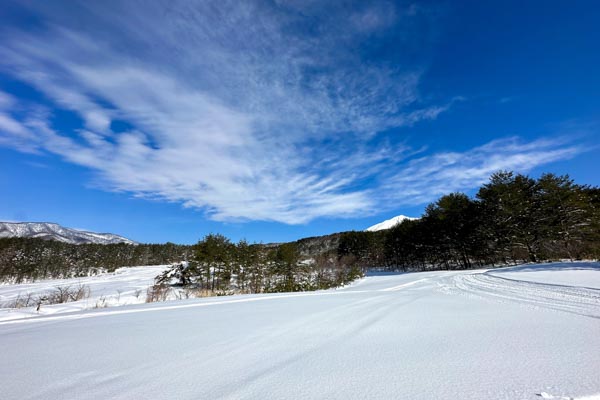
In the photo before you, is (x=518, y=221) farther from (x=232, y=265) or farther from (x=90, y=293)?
(x=90, y=293)

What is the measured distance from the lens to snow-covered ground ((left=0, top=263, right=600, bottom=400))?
127cm

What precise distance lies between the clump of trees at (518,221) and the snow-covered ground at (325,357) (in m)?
21.2

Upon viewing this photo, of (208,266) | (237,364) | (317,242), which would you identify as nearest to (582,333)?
(237,364)

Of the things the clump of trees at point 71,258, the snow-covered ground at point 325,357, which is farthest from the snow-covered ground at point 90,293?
the clump of trees at point 71,258

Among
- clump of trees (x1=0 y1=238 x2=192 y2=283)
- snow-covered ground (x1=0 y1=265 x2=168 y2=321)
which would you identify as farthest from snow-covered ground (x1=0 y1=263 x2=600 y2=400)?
clump of trees (x1=0 y1=238 x2=192 y2=283)

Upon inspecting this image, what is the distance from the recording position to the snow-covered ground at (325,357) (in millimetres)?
1274

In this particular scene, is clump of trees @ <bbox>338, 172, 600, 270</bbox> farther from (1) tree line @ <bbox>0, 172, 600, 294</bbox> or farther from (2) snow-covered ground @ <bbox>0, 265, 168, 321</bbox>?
(2) snow-covered ground @ <bbox>0, 265, 168, 321</bbox>

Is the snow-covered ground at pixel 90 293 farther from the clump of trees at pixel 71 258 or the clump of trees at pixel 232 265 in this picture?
the clump of trees at pixel 71 258

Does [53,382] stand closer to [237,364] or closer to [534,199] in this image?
[237,364]

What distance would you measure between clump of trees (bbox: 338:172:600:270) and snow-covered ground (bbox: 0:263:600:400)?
21.2 m

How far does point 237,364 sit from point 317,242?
119172 mm

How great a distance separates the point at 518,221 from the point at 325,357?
33.3 m

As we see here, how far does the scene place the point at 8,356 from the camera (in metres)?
2.08

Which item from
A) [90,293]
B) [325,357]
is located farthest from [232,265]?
[325,357]
